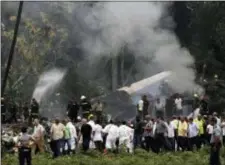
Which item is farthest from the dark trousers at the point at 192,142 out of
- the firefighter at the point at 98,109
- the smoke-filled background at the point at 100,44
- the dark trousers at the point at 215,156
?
the smoke-filled background at the point at 100,44

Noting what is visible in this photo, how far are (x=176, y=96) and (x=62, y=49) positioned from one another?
11161 mm

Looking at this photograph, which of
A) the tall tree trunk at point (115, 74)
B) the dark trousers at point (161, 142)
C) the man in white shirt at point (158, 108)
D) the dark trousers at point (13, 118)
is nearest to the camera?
the dark trousers at point (161, 142)

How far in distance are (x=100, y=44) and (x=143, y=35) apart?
7.43 ft

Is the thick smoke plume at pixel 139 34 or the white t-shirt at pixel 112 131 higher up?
the thick smoke plume at pixel 139 34

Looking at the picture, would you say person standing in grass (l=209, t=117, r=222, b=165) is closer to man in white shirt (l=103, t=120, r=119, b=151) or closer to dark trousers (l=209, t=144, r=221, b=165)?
dark trousers (l=209, t=144, r=221, b=165)

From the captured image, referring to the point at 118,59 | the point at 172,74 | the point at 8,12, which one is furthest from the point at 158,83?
the point at 8,12

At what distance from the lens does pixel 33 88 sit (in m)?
38.6

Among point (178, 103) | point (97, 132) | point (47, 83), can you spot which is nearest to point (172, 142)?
point (97, 132)

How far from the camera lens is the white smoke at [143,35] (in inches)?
1352

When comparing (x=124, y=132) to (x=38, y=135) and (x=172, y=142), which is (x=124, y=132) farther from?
(x=38, y=135)

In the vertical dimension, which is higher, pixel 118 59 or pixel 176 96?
pixel 118 59

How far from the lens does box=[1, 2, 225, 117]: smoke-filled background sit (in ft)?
114

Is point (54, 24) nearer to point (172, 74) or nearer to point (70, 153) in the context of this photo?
point (172, 74)

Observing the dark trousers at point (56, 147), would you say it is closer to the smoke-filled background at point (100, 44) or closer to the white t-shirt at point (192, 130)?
the white t-shirt at point (192, 130)
